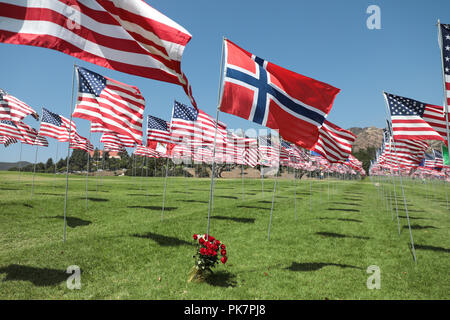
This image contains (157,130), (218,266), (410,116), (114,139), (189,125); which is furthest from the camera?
(114,139)

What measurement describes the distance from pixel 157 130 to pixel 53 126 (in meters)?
11.2

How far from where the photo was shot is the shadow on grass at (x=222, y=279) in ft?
22.2

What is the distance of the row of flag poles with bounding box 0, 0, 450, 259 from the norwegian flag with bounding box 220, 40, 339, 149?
0.10 ft

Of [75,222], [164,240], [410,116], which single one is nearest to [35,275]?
[164,240]

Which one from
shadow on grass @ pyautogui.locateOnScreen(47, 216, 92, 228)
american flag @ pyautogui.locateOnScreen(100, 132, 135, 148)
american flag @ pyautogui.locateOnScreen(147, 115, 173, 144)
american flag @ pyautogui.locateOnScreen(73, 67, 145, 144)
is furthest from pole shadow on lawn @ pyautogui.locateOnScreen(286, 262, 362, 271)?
american flag @ pyautogui.locateOnScreen(100, 132, 135, 148)

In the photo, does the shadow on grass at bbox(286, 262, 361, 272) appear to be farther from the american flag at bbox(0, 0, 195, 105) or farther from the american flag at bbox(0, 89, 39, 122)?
the american flag at bbox(0, 89, 39, 122)

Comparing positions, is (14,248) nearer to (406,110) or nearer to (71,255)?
(71,255)

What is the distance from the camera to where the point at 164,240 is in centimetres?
1084

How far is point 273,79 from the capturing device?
338 inches

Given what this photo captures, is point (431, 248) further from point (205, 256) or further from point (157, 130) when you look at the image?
point (157, 130)

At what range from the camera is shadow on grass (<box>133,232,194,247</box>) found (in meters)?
10.4

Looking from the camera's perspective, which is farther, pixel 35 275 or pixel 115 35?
pixel 35 275
